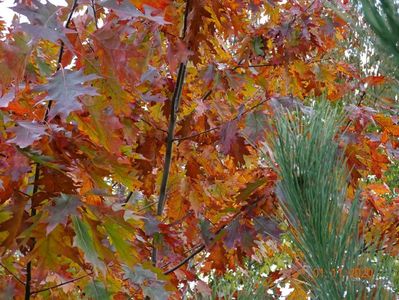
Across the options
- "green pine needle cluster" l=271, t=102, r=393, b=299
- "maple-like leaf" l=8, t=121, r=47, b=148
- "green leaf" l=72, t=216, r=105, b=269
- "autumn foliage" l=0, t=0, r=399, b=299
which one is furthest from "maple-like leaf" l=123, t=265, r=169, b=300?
"green pine needle cluster" l=271, t=102, r=393, b=299

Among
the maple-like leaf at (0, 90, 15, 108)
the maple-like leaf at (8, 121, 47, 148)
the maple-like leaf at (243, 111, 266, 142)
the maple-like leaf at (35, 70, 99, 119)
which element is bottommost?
the maple-like leaf at (243, 111, 266, 142)

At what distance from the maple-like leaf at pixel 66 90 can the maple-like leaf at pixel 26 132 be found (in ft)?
0.15

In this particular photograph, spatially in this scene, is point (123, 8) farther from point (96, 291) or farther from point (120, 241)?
point (96, 291)

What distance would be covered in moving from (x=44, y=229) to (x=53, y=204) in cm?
7

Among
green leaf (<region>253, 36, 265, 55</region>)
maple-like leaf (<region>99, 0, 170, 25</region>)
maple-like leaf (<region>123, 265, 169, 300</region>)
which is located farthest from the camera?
green leaf (<region>253, 36, 265, 55</region>)

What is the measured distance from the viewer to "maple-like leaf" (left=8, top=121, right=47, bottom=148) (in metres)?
1.47

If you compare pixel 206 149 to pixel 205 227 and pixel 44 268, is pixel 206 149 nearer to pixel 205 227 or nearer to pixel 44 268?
pixel 205 227

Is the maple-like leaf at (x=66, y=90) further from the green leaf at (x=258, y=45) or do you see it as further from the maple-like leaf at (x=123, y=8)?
the green leaf at (x=258, y=45)

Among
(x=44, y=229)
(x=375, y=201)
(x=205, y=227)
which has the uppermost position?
(x=44, y=229)

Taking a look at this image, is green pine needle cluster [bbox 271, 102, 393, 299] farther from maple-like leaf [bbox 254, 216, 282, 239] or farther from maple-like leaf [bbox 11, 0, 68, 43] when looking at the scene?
maple-like leaf [bbox 254, 216, 282, 239]

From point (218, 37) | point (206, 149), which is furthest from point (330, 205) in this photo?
point (218, 37)

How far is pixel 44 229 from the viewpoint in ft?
5.32

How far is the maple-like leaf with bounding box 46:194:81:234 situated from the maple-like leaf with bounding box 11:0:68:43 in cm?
38

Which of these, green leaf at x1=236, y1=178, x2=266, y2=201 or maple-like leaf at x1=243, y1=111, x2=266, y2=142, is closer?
green leaf at x1=236, y1=178, x2=266, y2=201
